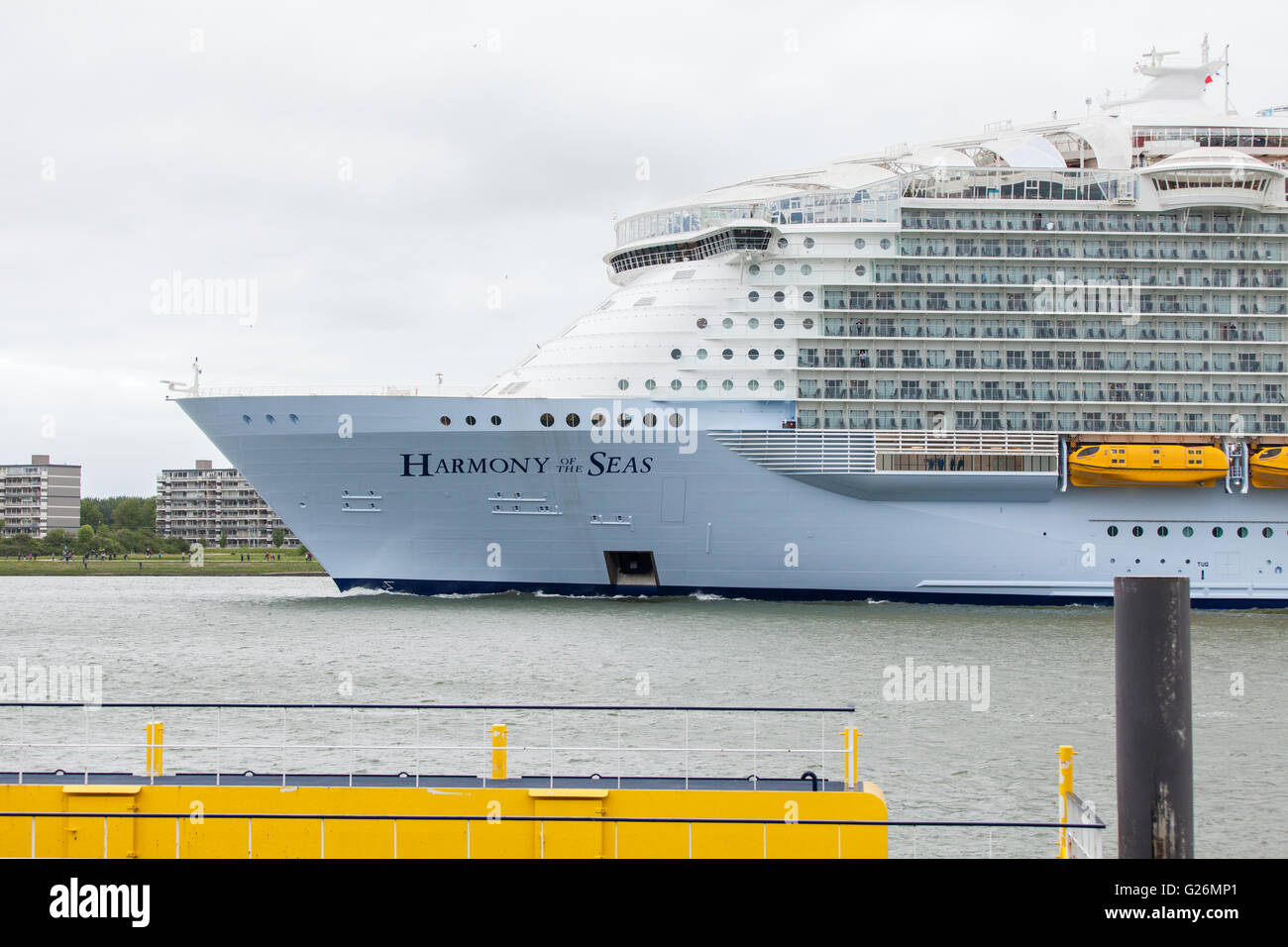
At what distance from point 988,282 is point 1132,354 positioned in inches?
222

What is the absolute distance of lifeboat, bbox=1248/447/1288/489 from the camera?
42500mm

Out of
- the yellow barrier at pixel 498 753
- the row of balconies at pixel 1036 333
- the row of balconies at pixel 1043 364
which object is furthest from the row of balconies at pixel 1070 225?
the yellow barrier at pixel 498 753

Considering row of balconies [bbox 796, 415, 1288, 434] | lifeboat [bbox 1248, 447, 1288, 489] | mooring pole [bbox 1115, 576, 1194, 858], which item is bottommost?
mooring pole [bbox 1115, 576, 1194, 858]

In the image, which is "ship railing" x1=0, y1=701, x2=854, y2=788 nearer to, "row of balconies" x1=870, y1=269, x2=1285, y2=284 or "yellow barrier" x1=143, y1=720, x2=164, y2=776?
"yellow barrier" x1=143, y1=720, x2=164, y2=776

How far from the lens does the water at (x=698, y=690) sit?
1716 centimetres

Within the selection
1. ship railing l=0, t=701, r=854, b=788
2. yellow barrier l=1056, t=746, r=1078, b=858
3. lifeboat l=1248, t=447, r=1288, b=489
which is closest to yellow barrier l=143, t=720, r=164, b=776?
ship railing l=0, t=701, r=854, b=788

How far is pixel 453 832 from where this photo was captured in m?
9.41

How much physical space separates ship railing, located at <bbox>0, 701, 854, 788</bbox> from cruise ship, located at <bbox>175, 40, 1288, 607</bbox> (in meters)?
18.7

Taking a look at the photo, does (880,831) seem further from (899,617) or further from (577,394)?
(577,394)

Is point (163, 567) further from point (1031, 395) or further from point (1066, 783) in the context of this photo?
point (1066, 783)

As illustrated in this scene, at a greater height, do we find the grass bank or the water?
the grass bank

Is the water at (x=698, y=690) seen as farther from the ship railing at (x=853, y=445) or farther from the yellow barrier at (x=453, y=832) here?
the ship railing at (x=853, y=445)

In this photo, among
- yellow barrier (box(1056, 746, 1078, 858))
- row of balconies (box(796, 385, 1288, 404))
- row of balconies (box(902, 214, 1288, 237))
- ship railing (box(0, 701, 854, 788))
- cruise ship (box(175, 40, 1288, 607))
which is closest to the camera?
yellow barrier (box(1056, 746, 1078, 858))

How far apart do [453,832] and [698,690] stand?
15887mm
